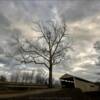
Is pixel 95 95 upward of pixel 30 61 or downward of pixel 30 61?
downward

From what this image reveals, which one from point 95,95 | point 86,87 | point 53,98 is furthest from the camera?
point 86,87

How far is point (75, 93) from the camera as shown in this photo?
27672 mm

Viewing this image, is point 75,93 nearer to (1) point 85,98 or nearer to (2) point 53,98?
(1) point 85,98

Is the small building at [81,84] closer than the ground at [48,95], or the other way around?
the ground at [48,95]

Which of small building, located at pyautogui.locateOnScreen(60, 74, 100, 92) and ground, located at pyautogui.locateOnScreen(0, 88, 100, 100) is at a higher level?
small building, located at pyautogui.locateOnScreen(60, 74, 100, 92)

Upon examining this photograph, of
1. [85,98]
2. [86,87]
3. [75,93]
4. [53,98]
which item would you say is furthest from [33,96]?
[86,87]

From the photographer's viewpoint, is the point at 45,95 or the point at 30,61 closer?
the point at 45,95

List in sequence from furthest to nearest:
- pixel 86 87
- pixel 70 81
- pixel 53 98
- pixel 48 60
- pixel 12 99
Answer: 1. pixel 48 60
2. pixel 70 81
3. pixel 86 87
4. pixel 53 98
5. pixel 12 99

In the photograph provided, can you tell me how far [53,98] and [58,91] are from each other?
4.80 ft

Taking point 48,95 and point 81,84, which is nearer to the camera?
point 48,95

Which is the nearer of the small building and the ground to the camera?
the ground

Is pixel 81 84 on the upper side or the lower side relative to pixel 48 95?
upper

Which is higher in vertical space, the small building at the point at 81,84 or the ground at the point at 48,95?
the small building at the point at 81,84

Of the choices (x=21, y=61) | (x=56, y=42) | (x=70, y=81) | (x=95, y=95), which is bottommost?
(x=95, y=95)
